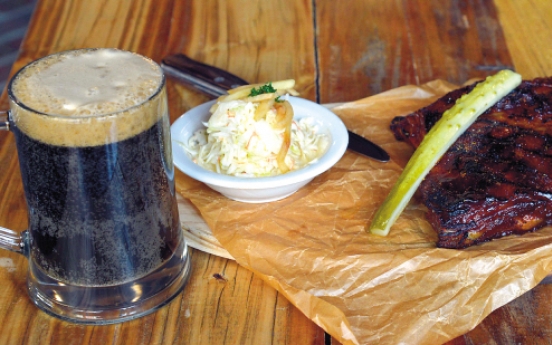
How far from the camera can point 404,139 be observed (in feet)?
9.39

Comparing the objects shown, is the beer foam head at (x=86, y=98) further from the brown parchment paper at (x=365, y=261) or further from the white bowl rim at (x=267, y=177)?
the brown parchment paper at (x=365, y=261)

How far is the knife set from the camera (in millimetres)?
2797

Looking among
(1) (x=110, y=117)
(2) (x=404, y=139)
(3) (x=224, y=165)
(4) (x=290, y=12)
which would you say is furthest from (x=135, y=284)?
(4) (x=290, y=12)

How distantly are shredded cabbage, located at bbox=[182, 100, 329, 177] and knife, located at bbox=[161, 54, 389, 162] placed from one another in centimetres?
22

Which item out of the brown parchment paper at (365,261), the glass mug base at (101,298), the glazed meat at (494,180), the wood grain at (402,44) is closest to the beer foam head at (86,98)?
the glass mug base at (101,298)

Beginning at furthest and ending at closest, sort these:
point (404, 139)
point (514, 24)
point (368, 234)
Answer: point (514, 24), point (404, 139), point (368, 234)

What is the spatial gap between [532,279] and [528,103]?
2.95 ft

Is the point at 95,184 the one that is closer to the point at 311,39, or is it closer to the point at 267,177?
the point at 267,177

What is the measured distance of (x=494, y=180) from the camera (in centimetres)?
228

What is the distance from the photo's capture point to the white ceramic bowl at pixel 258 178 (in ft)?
7.68

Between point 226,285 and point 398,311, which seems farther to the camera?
point 226,285

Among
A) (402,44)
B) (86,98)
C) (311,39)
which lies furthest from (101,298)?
(402,44)

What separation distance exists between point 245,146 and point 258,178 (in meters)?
0.23

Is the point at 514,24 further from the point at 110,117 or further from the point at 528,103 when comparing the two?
the point at 110,117
